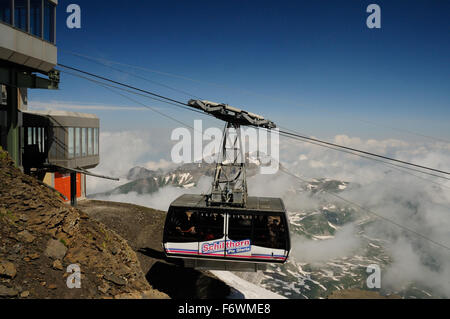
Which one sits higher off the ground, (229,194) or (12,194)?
(12,194)

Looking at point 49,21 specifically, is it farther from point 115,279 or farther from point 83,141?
point 115,279

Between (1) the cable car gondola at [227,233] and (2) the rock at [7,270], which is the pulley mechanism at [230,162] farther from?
(2) the rock at [7,270]

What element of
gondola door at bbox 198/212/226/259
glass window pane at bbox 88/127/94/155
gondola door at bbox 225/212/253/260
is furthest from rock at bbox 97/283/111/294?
glass window pane at bbox 88/127/94/155

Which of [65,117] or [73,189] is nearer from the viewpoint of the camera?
[65,117]

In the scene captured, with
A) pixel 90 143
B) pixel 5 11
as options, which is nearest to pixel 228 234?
pixel 5 11

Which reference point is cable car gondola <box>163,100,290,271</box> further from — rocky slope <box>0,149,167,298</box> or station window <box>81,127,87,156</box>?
station window <box>81,127,87,156</box>
